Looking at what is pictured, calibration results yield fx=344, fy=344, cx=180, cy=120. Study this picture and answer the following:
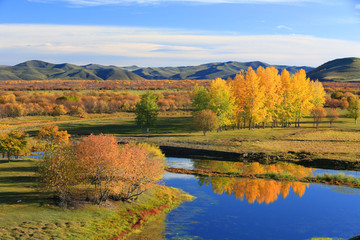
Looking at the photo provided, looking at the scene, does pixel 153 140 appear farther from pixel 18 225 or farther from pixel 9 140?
pixel 18 225

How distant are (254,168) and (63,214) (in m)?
37.3

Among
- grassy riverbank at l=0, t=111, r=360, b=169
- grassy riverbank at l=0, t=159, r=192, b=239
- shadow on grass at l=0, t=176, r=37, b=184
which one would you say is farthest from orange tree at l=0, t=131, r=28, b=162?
grassy riverbank at l=0, t=111, r=360, b=169

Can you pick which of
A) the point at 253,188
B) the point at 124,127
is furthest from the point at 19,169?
the point at 124,127

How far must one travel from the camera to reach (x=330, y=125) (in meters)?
102

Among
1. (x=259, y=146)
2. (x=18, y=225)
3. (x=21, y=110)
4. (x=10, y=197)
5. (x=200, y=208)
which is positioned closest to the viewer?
(x=18, y=225)

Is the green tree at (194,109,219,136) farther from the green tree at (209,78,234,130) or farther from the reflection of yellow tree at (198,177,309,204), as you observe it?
the reflection of yellow tree at (198,177,309,204)

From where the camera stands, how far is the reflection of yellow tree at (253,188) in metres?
48.2

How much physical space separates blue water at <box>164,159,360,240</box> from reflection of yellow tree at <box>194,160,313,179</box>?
15.9 ft

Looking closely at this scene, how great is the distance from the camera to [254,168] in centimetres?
6294

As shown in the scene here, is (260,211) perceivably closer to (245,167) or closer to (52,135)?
(245,167)

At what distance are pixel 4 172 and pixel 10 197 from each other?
1297cm

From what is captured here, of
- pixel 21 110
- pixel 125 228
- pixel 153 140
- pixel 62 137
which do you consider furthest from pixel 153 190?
pixel 21 110

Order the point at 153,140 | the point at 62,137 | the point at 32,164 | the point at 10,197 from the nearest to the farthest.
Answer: the point at 10,197 → the point at 32,164 → the point at 62,137 → the point at 153,140

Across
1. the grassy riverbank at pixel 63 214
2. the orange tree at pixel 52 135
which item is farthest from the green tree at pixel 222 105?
the grassy riverbank at pixel 63 214
